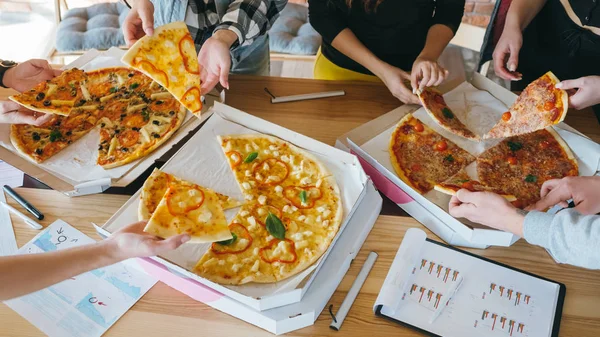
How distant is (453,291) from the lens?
167 centimetres

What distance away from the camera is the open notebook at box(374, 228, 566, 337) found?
5.21 feet

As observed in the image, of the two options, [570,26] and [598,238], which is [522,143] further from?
[598,238]

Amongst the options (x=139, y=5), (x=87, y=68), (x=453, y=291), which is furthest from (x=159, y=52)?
(x=453, y=291)

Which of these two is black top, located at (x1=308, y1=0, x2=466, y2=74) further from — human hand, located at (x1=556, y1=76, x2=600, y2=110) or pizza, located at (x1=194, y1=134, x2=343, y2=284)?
pizza, located at (x1=194, y1=134, x2=343, y2=284)

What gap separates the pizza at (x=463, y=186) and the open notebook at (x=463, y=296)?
24cm

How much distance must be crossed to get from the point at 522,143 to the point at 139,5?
1.95 meters

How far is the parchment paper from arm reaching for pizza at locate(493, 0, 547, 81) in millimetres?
167

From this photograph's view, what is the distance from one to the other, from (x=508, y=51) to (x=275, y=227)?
159 centimetres

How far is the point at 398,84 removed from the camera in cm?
241

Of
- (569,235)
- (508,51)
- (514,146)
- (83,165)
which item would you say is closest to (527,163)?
(514,146)

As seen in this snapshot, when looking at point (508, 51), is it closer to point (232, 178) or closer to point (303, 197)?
point (303, 197)

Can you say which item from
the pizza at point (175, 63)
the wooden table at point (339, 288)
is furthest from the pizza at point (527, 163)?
the pizza at point (175, 63)

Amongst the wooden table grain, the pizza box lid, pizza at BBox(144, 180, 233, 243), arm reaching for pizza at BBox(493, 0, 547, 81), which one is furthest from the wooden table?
arm reaching for pizza at BBox(493, 0, 547, 81)

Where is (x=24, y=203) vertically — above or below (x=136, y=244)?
below
